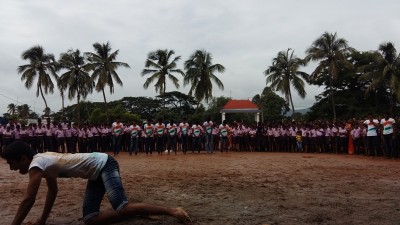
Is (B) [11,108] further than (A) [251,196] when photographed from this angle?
Yes

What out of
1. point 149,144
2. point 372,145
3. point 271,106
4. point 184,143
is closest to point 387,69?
point 372,145

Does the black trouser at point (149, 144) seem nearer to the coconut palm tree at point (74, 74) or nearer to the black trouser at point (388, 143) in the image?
the black trouser at point (388, 143)

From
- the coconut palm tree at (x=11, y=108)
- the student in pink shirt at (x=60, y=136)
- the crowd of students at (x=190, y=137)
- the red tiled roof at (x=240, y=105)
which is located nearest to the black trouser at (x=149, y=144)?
the crowd of students at (x=190, y=137)

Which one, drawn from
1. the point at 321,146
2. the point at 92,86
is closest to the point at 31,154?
the point at 321,146

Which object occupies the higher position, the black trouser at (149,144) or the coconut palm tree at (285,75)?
the coconut palm tree at (285,75)

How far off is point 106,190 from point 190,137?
15.0 meters

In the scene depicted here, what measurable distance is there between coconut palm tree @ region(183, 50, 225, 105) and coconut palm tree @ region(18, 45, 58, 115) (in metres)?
13.8

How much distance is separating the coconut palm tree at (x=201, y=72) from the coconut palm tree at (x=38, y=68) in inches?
543

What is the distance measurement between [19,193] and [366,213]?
6.43 meters

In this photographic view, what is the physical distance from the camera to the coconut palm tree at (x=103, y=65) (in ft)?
119

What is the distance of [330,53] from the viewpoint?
34531 mm

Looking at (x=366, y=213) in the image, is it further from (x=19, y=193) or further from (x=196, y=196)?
(x=19, y=193)

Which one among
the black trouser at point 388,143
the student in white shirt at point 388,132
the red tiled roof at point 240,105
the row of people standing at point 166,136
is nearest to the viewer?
the student in white shirt at point 388,132

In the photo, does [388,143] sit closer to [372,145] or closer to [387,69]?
[372,145]
